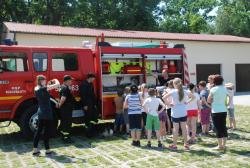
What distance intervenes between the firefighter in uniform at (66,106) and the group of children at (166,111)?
4.43 ft

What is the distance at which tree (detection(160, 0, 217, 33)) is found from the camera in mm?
49334

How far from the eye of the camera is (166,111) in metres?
9.60

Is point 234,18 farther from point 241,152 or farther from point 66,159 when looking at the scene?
point 66,159

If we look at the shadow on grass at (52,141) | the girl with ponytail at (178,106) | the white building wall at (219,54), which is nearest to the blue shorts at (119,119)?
the shadow on grass at (52,141)

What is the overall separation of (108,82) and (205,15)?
47228 millimetres

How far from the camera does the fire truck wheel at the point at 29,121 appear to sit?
30.3 ft

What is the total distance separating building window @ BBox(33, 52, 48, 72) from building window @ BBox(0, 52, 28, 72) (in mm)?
235

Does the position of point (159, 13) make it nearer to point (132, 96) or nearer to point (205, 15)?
point (205, 15)

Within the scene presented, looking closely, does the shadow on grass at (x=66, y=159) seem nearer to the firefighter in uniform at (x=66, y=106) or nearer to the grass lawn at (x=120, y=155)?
the grass lawn at (x=120, y=155)

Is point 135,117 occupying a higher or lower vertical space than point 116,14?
lower

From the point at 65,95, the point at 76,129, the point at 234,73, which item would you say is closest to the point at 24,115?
A: the point at 65,95

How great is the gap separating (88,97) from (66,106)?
0.76m

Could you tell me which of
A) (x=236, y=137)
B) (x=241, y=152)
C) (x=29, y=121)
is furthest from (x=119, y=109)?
(x=241, y=152)

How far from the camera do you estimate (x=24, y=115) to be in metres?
9.24
